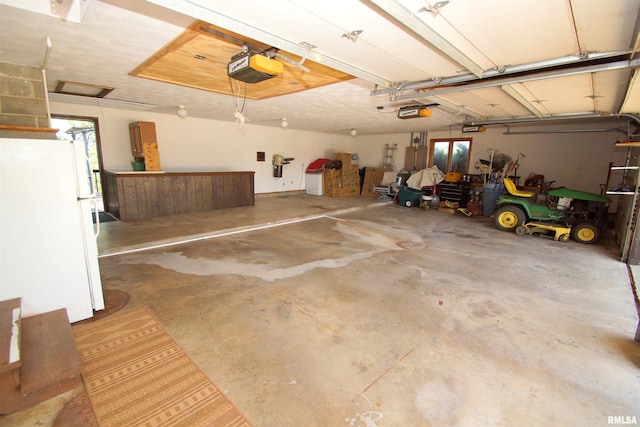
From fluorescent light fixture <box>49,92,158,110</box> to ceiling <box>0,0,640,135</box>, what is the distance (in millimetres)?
1187

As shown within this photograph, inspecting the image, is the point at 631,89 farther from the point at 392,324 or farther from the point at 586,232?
the point at 392,324

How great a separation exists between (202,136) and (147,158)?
1.93 metres

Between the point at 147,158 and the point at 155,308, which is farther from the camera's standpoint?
the point at 147,158

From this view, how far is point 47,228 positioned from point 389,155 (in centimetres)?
1006

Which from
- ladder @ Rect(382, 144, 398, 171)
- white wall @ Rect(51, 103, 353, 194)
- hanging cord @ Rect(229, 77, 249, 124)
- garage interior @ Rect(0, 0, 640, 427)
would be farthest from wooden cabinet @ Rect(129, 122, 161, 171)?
ladder @ Rect(382, 144, 398, 171)

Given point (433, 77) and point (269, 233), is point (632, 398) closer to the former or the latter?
point (433, 77)

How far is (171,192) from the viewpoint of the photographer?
6328 millimetres

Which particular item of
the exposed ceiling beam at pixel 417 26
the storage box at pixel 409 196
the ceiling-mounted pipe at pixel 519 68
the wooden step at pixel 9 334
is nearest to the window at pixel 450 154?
the storage box at pixel 409 196

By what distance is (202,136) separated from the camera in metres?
7.75

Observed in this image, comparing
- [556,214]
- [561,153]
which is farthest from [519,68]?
[561,153]

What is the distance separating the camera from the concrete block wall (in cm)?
268

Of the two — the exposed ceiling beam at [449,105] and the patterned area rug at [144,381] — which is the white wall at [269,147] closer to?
the exposed ceiling beam at [449,105]

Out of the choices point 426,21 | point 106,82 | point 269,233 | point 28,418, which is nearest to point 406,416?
point 28,418

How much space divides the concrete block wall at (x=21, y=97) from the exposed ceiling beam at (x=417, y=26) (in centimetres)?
335
